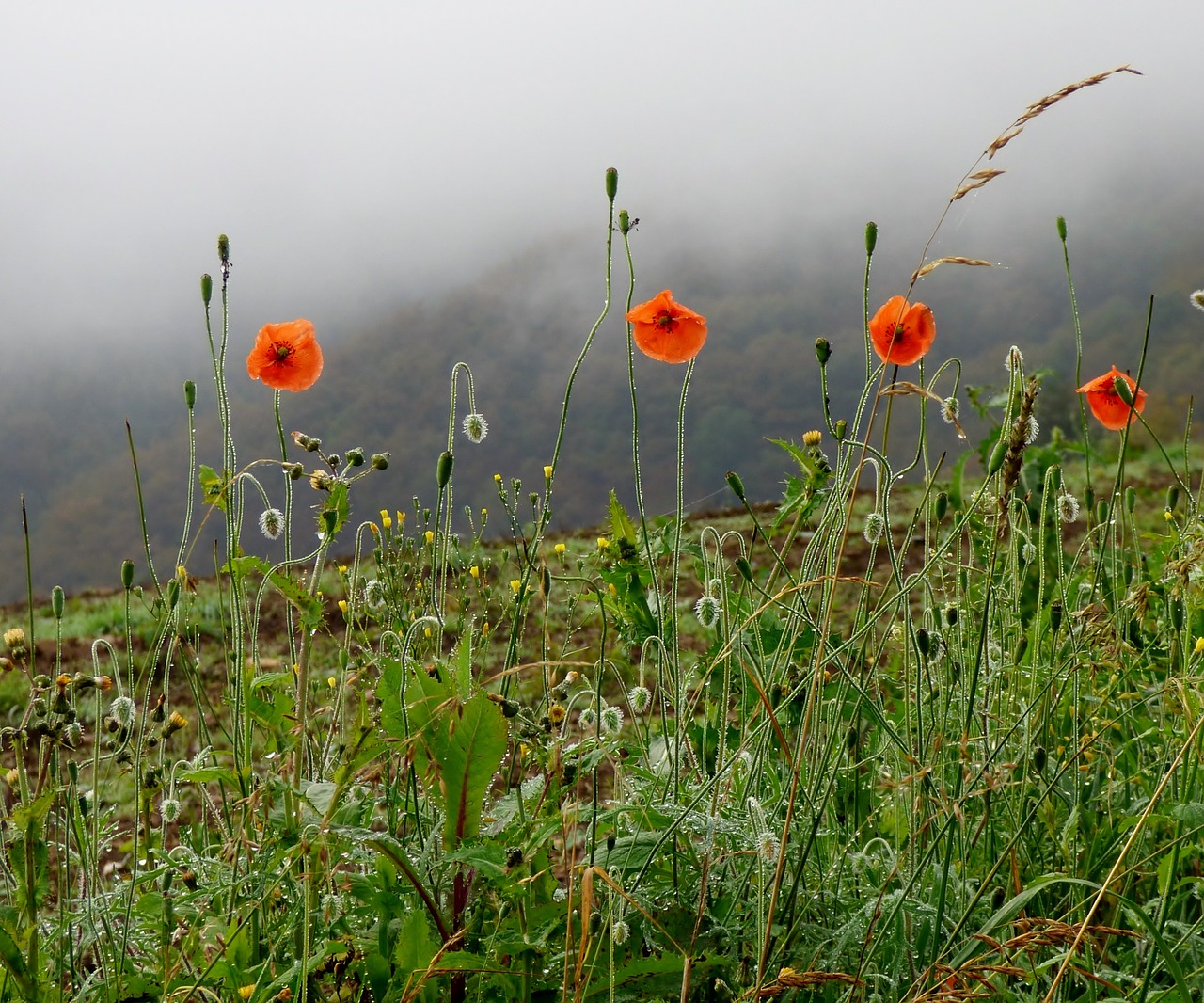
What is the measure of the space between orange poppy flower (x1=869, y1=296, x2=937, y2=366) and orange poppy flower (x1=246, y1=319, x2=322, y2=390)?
39.6 inches

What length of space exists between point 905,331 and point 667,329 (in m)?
0.50

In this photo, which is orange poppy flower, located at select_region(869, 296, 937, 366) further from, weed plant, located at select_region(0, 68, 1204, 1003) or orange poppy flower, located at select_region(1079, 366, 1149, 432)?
orange poppy flower, located at select_region(1079, 366, 1149, 432)

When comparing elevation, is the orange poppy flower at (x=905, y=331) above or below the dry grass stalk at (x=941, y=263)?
below

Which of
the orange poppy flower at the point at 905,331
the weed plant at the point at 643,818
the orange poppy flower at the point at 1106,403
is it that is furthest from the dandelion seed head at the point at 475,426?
the orange poppy flower at the point at 1106,403

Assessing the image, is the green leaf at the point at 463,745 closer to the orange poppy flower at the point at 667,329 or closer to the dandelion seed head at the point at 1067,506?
the orange poppy flower at the point at 667,329

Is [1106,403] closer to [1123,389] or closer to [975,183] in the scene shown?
[1123,389]

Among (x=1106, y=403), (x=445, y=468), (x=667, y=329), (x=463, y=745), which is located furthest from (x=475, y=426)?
(x=1106, y=403)

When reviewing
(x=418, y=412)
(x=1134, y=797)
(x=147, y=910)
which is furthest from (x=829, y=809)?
(x=418, y=412)

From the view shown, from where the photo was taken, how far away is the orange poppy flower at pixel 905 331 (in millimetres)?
1437

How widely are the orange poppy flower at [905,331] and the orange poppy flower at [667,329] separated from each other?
0.37 m

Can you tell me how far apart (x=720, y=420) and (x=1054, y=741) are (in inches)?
4705

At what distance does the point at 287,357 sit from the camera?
6.04 ft

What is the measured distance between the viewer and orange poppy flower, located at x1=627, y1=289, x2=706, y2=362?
70.6 inches

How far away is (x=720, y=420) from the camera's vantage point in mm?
120000
